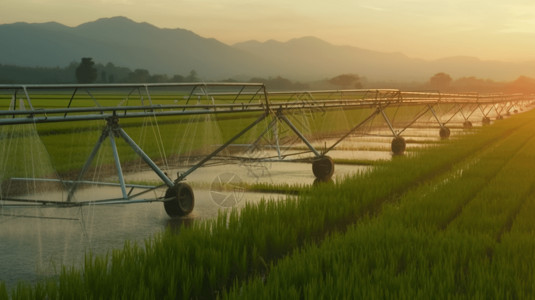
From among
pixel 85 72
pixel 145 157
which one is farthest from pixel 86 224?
pixel 85 72

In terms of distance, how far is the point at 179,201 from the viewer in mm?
8641

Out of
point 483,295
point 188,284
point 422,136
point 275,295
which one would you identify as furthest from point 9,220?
point 422,136

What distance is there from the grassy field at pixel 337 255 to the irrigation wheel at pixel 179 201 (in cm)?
135

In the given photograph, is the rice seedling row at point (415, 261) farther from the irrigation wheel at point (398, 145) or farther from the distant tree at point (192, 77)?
the distant tree at point (192, 77)

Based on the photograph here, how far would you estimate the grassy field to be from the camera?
471 cm

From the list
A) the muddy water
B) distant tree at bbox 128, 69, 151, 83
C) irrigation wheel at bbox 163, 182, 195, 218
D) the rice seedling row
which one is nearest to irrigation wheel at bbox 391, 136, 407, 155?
the muddy water

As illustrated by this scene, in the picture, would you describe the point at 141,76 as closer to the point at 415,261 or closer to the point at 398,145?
the point at 398,145

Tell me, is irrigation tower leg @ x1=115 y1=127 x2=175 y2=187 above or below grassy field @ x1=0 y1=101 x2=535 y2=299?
above

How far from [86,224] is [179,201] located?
4.45ft

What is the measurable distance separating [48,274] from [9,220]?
3251mm

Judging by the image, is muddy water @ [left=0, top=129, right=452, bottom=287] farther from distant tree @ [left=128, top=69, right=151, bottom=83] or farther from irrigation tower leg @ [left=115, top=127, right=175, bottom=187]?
distant tree @ [left=128, top=69, right=151, bottom=83]

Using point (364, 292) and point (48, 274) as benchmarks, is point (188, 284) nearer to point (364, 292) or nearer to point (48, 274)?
point (364, 292)

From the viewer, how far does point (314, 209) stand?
8117mm

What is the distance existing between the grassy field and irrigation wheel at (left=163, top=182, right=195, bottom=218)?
1.35m
